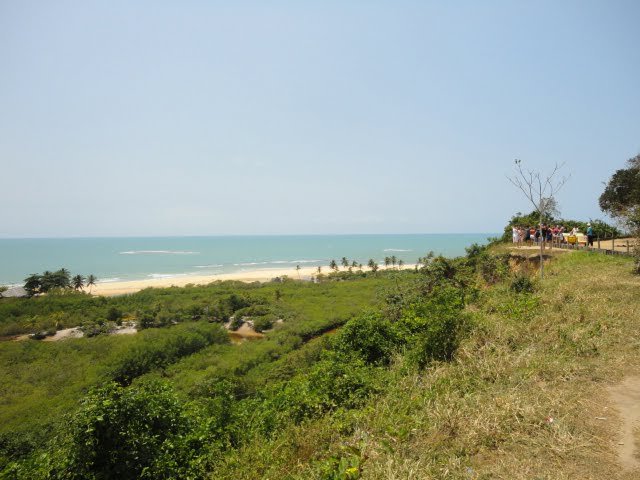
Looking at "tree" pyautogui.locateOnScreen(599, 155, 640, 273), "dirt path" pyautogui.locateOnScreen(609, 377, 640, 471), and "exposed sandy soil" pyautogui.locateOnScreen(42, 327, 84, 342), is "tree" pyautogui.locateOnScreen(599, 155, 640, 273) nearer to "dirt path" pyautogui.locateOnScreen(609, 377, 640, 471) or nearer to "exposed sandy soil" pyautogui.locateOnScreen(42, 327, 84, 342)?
"dirt path" pyautogui.locateOnScreen(609, 377, 640, 471)

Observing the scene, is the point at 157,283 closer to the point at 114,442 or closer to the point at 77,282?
the point at 77,282

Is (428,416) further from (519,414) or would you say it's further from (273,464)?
(273,464)

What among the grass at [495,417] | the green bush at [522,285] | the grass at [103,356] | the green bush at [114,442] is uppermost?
the green bush at [522,285]

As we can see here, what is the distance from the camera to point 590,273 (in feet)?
42.3

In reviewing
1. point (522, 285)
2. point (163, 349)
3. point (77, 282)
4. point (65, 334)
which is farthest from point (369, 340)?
point (77, 282)

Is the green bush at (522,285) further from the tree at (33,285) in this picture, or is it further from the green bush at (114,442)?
the tree at (33,285)

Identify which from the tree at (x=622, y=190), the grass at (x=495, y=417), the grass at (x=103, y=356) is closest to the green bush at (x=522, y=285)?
the grass at (x=495, y=417)

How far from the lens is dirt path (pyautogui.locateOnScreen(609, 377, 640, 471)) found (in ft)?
12.4

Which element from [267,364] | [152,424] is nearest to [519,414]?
[152,424]

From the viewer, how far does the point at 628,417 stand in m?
4.54

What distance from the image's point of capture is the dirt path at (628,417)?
12.4 ft

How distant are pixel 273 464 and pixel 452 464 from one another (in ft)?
8.49

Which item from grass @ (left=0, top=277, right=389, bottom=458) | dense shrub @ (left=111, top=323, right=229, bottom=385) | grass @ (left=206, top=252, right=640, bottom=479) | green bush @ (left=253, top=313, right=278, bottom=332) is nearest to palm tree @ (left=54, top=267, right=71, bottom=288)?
grass @ (left=0, top=277, right=389, bottom=458)

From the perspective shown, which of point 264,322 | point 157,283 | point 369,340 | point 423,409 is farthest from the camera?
point 157,283
